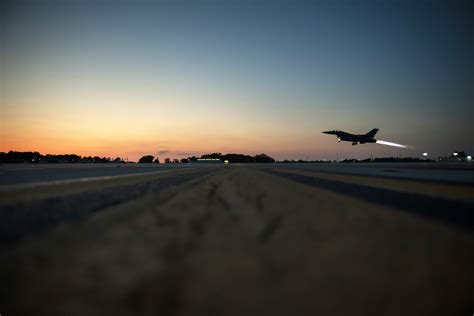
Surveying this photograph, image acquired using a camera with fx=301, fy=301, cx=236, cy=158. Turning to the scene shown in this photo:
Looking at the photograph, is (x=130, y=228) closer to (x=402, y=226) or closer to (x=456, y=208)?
(x=402, y=226)

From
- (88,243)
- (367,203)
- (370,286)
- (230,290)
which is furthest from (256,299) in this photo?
(367,203)

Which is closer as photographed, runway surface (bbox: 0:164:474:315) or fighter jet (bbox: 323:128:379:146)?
runway surface (bbox: 0:164:474:315)

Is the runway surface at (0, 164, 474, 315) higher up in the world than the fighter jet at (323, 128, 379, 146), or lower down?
lower down

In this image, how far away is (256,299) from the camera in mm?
2404

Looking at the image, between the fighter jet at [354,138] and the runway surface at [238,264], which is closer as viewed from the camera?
the runway surface at [238,264]

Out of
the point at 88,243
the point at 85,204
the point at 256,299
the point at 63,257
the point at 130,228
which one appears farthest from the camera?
the point at 85,204

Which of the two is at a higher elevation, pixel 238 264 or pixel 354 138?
pixel 354 138

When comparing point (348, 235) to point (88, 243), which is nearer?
point (88, 243)

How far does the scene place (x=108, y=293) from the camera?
258cm

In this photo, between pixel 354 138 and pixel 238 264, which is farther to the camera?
pixel 354 138

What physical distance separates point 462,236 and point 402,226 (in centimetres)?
83

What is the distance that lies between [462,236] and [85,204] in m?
7.85

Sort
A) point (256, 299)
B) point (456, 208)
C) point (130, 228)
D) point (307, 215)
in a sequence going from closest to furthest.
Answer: point (256, 299), point (130, 228), point (307, 215), point (456, 208)

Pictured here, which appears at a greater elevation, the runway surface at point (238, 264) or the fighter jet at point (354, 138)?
the fighter jet at point (354, 138)
